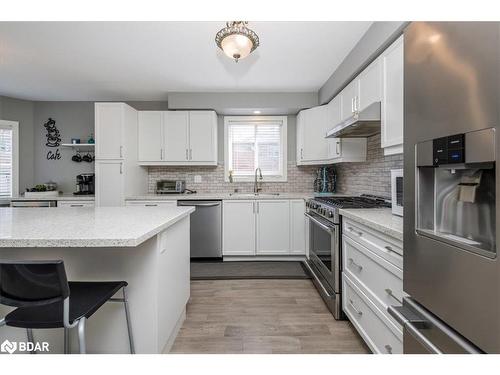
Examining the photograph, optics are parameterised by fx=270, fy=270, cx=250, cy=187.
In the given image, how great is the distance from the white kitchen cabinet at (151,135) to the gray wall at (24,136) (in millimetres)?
1891

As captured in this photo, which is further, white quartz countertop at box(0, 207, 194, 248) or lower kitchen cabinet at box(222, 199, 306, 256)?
lower kitchen cabinet at box(222, 199, 306, 256)

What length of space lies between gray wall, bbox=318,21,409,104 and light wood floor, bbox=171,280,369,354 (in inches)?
86.5

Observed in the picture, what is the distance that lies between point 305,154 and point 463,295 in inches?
131

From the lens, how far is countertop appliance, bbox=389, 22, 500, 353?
65cm

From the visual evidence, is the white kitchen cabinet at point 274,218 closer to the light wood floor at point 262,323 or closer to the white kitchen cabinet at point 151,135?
the light wood floor at point 262,323

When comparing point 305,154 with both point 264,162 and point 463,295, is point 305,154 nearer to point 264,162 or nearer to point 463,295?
point 264,162

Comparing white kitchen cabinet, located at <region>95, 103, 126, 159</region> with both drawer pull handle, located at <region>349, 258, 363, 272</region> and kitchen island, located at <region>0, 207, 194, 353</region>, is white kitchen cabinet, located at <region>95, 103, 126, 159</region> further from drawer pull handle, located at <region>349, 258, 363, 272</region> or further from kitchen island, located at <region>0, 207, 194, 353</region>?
drawer pull handle, located at <region>349, 258, 363, 272</region>

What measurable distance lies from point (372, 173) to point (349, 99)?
0.86 m

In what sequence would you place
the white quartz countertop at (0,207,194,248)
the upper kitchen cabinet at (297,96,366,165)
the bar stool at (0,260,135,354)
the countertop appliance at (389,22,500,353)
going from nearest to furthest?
the countertop appliance at (389,22,500,353) < the bar stool at (0,260,135,354) < the white quartz countertop at (0,207,194,248) < the upper kitchen cabinet at (297,96,366,165)

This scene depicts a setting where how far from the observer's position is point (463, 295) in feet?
2.41

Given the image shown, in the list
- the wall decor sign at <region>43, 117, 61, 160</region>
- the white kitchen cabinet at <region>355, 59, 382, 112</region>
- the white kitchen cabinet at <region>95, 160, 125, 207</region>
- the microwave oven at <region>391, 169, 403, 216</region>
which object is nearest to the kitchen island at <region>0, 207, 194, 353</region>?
the microwave oven at <region>391, 169, 403, 216</region>

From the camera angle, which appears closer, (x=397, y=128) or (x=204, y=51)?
(x=397, y=128)

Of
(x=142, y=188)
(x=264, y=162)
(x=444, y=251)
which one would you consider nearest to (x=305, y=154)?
(x=264, y=162)

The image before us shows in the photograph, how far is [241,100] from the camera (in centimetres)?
385
